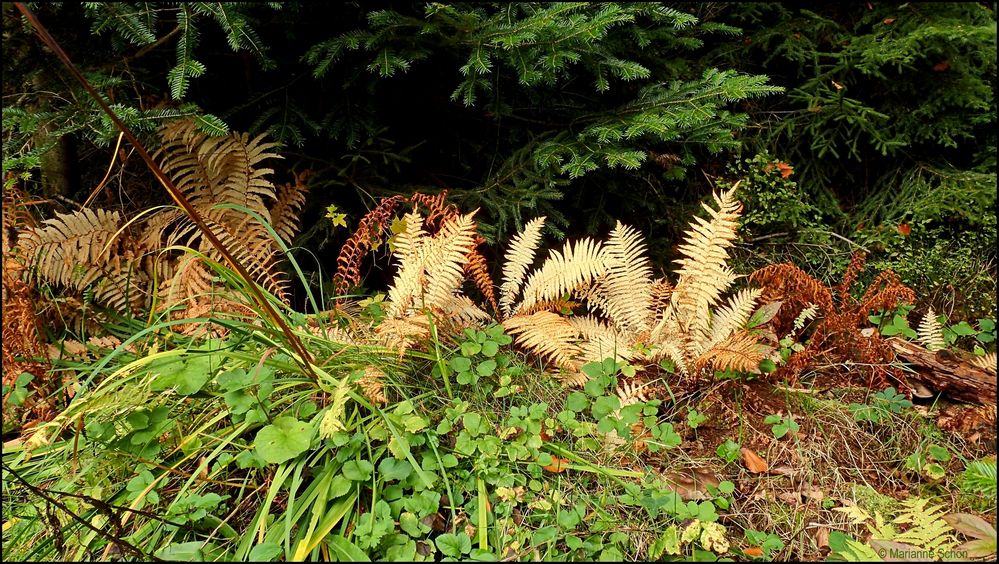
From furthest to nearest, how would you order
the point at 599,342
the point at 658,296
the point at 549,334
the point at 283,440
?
the point at 658,296 < the point at 599,342 < the point at 549,334 < the point at 283,440

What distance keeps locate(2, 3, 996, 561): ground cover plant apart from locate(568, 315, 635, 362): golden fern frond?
1 cm

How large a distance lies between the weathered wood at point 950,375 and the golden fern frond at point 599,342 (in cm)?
120

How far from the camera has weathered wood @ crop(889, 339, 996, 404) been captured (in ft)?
7.48

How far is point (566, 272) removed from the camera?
240cm

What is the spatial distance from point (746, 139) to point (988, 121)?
1.19m

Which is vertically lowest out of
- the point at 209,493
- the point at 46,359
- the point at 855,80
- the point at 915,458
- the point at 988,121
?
the point at 915,458

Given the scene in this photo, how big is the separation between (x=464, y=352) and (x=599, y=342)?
0.58 metres

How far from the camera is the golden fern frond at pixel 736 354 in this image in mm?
2172

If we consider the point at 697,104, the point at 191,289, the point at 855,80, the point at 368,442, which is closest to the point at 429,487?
the point at 368,442

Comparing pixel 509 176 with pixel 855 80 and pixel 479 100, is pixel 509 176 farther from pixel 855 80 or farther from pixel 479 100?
pixel 855 80

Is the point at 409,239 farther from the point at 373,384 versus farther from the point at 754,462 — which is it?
the point at 754,462

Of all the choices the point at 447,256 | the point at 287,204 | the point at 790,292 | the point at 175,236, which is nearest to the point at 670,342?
the point at 790,292

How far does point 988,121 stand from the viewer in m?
3.15

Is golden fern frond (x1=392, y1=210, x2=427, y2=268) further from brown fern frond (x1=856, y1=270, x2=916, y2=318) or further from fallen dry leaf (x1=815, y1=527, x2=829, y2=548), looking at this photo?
brown fern frond (x1=856, y1=270, x2=916, y2=318)
